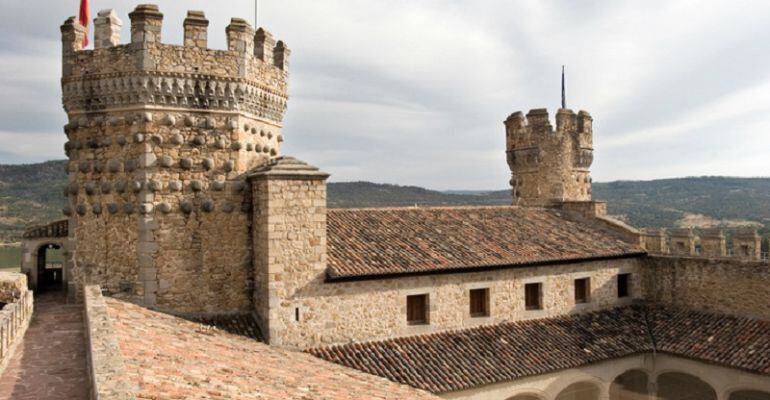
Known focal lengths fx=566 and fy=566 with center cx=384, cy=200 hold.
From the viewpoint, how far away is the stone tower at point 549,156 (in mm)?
23500

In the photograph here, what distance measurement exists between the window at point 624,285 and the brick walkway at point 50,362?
1606 centimetres

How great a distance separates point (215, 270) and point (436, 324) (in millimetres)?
5762

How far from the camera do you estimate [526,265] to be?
16.2m

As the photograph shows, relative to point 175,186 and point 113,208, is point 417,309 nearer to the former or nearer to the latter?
point 175,186

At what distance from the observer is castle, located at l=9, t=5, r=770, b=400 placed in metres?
12.9

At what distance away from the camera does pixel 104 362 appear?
6.79 meters

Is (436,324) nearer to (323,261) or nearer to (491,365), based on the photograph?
(491,365)

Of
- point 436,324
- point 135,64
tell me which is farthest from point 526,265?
point 135,64

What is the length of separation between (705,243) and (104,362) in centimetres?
1798

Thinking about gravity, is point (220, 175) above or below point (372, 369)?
above

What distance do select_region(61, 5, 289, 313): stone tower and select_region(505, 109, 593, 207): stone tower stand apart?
540 inches

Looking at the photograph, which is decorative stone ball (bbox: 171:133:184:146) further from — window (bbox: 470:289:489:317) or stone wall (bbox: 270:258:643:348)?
window (bbox: 470:289:489:317)

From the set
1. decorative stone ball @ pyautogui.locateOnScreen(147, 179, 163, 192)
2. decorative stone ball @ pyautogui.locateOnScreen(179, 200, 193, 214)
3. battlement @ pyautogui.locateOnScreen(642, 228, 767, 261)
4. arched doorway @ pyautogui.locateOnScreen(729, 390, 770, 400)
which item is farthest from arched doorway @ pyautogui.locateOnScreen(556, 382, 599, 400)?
decorative stone ball @ pyautogui.locateOnScreen(147, 179, 163, 192)

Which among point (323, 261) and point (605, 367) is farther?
point (605, 367)
